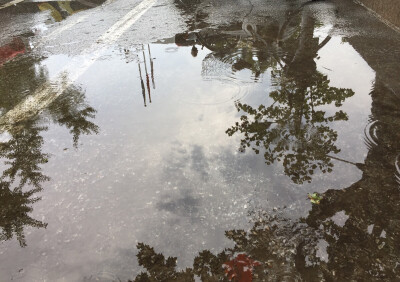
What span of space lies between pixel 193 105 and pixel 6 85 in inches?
122

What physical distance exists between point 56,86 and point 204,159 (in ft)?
9.60

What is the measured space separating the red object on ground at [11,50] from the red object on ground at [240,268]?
18.3 feet

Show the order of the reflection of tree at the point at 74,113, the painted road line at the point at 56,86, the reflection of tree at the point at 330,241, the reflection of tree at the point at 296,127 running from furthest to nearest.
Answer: the painted road line at the point at 56,86, the reflection of tree at the point at 74,113, the reflection of tree at the point at 296,127, the reflection of tree at the point at 330,241

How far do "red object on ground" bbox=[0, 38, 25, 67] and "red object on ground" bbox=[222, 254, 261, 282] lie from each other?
18.3 feet

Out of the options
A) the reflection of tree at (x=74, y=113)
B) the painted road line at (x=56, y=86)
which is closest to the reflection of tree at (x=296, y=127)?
the reflection of tree at (x=74, y=113)

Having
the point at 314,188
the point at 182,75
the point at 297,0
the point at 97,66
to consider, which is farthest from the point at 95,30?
the point at 314,188

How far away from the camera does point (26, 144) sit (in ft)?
11.7

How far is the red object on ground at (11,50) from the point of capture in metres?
5.82

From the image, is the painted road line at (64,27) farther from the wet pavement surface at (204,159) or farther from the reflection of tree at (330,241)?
the reflection of tree at (330,241)

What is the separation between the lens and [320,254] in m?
2.27

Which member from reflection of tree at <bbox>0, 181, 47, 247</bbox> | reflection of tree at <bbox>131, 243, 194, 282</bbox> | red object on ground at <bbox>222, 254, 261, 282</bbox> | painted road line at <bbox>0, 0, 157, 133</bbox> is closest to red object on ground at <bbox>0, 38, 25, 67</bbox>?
painted road line at <bbox>0, 0, 157, 133</bbox>

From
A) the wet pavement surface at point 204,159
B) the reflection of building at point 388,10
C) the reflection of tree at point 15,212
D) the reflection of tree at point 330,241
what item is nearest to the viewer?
the reflection of tree at point 330,241

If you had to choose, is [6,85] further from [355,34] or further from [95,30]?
[355,34]

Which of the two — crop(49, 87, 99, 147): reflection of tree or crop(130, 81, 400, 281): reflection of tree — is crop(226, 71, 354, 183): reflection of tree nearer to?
crop(130, 81, 400, 281): reflection of tree
